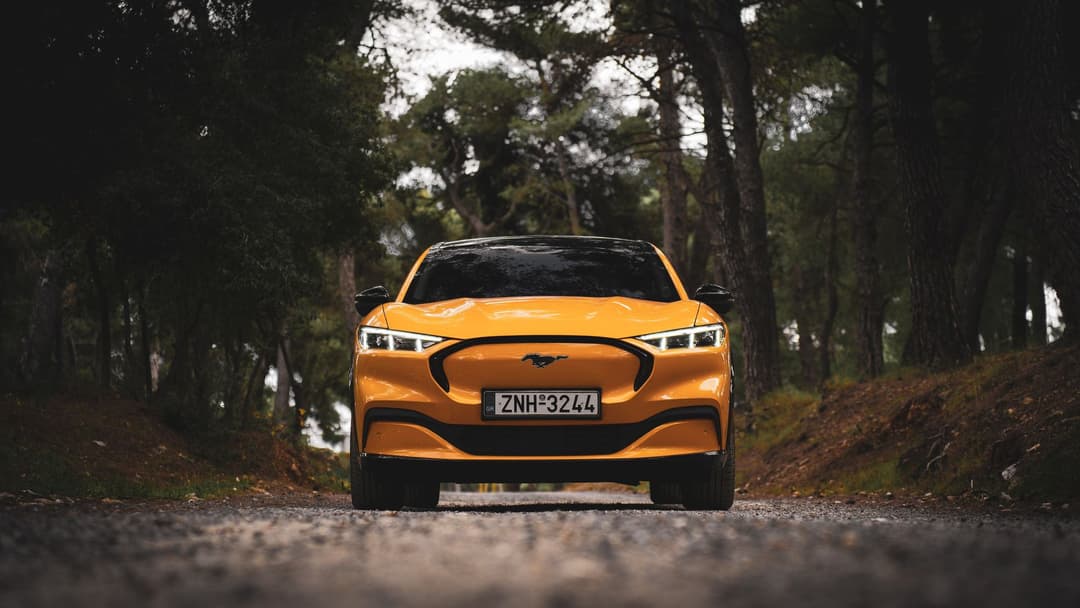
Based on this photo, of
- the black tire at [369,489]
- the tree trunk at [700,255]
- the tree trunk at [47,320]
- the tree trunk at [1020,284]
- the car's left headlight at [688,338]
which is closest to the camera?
the car's left headlight at [688,338]

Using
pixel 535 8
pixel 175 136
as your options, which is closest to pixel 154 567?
pixel 175 136

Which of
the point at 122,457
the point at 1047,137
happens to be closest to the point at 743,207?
the point at 1047,137

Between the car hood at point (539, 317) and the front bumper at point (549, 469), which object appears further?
the car hood at point (539, 317)

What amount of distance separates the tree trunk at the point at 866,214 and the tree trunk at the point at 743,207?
5.00 ft

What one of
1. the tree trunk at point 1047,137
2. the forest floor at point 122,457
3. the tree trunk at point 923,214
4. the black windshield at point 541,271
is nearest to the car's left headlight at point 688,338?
the black windshield at point 541,271

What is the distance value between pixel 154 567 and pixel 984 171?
19.3m

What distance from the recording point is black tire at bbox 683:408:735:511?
6953 mm

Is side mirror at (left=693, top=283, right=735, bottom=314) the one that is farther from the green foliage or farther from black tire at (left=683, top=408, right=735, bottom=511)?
the green foliage

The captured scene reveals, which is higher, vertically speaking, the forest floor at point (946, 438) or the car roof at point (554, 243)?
the car roof at point (554, 243)

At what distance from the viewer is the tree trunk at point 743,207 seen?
17.8 meters

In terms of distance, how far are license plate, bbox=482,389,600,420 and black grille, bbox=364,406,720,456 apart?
7 centimetres

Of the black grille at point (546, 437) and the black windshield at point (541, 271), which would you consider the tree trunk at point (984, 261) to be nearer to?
the black windshield at point (541, 271)

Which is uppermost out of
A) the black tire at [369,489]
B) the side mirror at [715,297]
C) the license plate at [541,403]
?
the side mirror at [715,297]

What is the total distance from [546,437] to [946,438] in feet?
16.0
